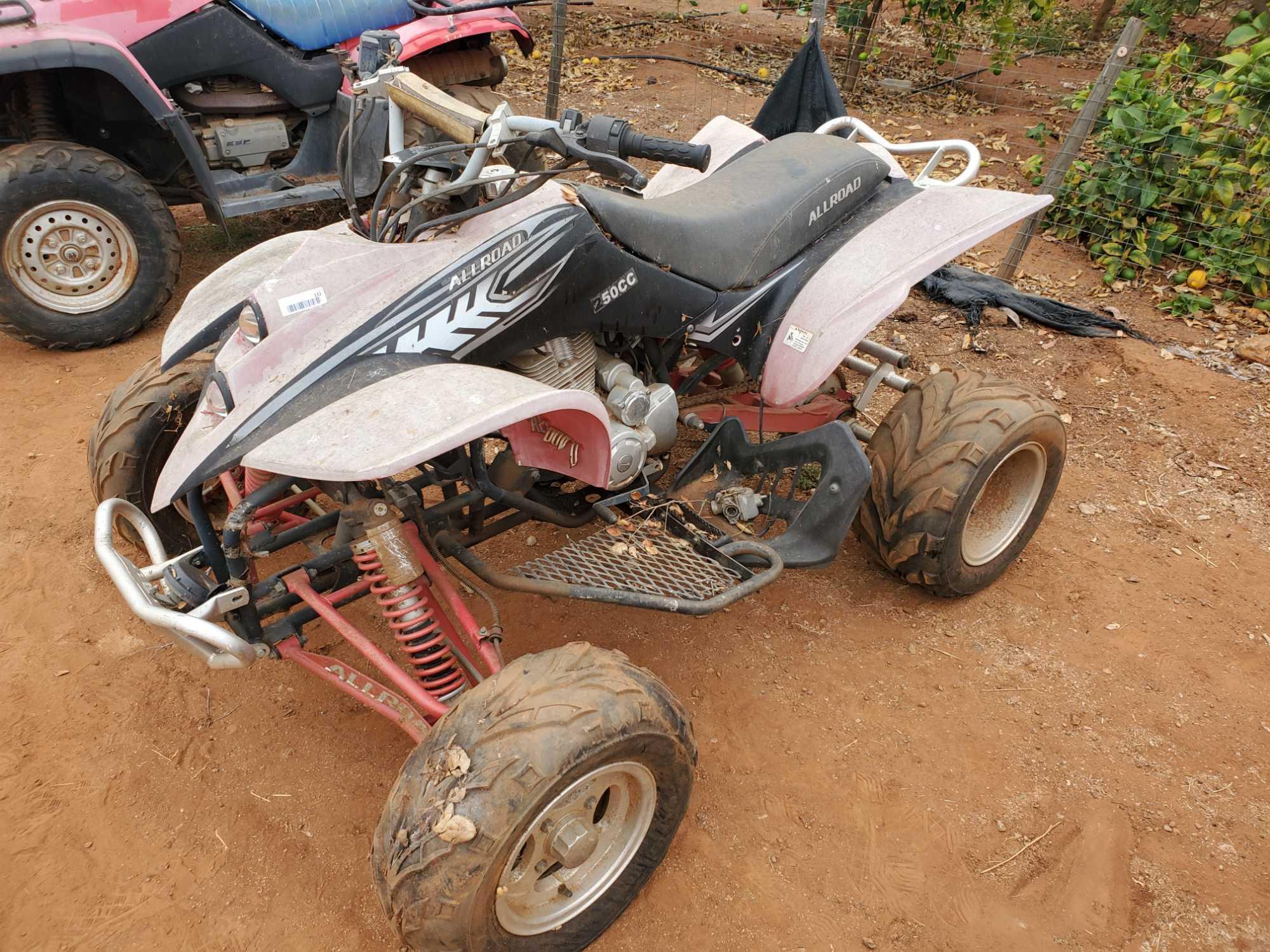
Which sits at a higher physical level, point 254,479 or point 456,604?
point 254,479

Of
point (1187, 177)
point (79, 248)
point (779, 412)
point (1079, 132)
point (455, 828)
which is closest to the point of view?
point (455, 828)

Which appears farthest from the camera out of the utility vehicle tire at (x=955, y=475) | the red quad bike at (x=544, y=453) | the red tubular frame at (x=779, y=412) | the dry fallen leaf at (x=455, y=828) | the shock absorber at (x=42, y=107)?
the shock absorber at (x=42, y=107)

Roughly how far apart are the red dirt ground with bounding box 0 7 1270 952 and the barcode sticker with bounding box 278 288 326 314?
138 cm

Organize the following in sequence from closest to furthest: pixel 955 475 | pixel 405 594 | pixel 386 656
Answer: pixel 405 594 < pixel 386 656 < pixel 955 475

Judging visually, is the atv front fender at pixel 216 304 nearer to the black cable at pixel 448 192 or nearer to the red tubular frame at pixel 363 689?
the black cable at pixel 448 192

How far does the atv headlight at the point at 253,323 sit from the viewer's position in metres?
2.13

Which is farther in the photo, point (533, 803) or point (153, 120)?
point (153, 120)

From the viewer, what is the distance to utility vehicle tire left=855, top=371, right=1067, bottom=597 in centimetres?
293

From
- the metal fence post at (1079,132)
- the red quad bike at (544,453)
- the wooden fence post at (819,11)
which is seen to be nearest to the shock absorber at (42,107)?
the red quad bike at (544,453)

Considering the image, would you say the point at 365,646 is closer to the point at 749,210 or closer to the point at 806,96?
the point at 749,210

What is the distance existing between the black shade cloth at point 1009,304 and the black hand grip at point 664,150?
311cm

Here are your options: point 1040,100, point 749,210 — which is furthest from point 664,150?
point 1040,100

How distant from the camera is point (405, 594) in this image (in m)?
2.29

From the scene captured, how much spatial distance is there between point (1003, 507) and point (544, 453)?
6.13 ft
